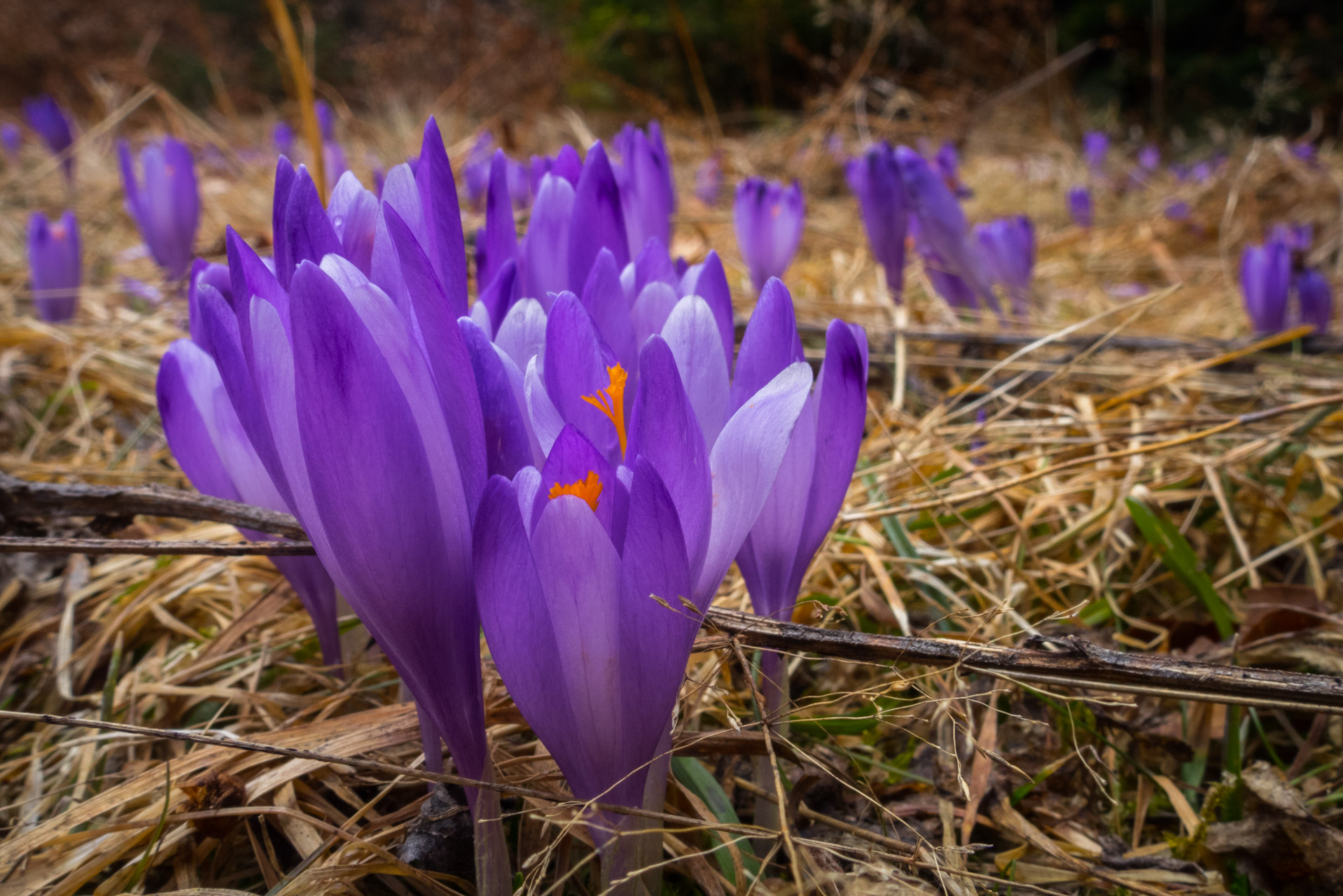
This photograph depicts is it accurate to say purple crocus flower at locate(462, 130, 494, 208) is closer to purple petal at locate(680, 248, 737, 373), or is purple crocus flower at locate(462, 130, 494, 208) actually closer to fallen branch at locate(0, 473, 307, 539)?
fallen branch at locate(0, 473, 307, 539)

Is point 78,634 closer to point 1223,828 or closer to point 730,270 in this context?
point 1223,828

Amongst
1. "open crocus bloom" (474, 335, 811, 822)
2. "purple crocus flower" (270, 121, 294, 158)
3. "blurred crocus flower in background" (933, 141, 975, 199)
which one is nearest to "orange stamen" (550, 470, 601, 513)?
"open crocus bloom" (474, 335, 811, 822)

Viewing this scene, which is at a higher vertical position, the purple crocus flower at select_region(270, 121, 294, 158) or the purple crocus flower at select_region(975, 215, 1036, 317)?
the purple crocus flower at select_region(270, 121, 294, 158)

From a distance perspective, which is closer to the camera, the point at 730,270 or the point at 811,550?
the point at 811,550

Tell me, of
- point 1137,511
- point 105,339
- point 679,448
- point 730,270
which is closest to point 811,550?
point 679,448

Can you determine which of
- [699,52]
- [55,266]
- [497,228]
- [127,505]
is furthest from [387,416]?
[699,52]

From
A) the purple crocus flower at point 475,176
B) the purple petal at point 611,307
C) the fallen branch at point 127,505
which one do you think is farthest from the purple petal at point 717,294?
the purple crocus flower at point 475,176

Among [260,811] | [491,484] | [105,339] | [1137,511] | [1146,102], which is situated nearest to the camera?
[491,484]

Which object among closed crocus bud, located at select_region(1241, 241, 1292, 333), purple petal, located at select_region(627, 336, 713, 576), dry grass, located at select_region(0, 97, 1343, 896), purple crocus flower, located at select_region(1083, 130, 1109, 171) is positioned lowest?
dry grass, located at select_region(0, 97, 1343, 896)
